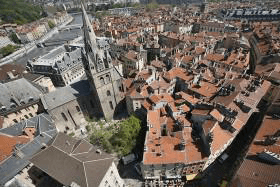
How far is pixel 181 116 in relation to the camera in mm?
53906

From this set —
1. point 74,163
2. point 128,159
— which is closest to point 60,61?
point 128,159

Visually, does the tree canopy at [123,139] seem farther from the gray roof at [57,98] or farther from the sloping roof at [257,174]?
the sloping roof at [257,174]

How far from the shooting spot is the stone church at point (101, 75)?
154 feet

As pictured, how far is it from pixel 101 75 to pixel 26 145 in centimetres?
2656

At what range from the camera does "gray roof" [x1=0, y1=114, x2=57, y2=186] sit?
1549 inches

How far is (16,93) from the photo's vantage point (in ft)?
198

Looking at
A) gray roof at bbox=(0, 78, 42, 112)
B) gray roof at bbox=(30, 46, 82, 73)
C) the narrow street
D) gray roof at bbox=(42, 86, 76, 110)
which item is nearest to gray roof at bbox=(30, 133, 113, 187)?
gray roof at bbox=(42, 86, 76, 110)

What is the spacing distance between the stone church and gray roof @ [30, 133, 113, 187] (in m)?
20.8

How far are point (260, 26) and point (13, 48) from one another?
19041 cm

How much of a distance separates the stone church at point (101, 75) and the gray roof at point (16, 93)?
21808 millimetres

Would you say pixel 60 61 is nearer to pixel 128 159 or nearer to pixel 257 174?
pixel 128 159

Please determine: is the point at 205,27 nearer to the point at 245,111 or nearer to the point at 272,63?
the point at 272,63

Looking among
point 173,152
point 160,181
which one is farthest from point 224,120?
point 160,181

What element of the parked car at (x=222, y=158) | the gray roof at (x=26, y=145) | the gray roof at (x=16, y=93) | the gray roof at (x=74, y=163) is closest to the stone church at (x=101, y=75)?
the gray roof at (x=26, y=145)
